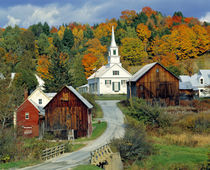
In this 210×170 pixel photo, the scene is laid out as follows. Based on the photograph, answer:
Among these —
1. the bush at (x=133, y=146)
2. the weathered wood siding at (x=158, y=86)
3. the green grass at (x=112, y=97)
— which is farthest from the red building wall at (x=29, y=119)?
the green grass at (x=112, y=97)

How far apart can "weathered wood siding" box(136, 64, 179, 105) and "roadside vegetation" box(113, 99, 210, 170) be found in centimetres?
536

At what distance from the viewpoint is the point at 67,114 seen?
44.7 meters

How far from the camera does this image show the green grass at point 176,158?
28.3 metres

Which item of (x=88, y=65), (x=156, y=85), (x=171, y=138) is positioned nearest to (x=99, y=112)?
(x=156, y=85)

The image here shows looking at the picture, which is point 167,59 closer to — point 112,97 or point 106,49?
point 106,49

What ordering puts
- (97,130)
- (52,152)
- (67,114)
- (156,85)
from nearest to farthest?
1. (52,152)
2. (97,130)
3. (67,114)
4. (156,85)

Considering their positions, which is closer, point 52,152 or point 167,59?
point 52,152

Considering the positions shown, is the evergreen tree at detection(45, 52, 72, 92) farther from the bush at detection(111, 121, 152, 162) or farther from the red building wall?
the bush at detection(111, 121, 152, 162)

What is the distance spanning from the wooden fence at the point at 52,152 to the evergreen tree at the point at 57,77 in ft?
101

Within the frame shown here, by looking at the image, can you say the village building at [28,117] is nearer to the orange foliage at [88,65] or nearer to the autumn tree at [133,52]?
the orange foliage at [88,65]

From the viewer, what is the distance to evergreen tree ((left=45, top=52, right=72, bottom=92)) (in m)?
63.7

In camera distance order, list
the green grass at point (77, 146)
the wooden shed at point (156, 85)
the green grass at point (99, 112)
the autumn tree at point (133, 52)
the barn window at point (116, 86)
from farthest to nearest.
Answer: the autumn tree at point (133, 52)
the barn window at point (116, 86)
the wooden shed at point (156, 85)
the green grass at point (99, 112)
the green grass at point (77, 146)

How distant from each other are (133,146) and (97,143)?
8.42 m

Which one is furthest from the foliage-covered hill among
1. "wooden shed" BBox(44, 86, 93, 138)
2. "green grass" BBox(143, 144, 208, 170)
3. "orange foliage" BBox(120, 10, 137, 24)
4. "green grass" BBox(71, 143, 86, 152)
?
"green grass" BBox(143, 144, 208, 170)
